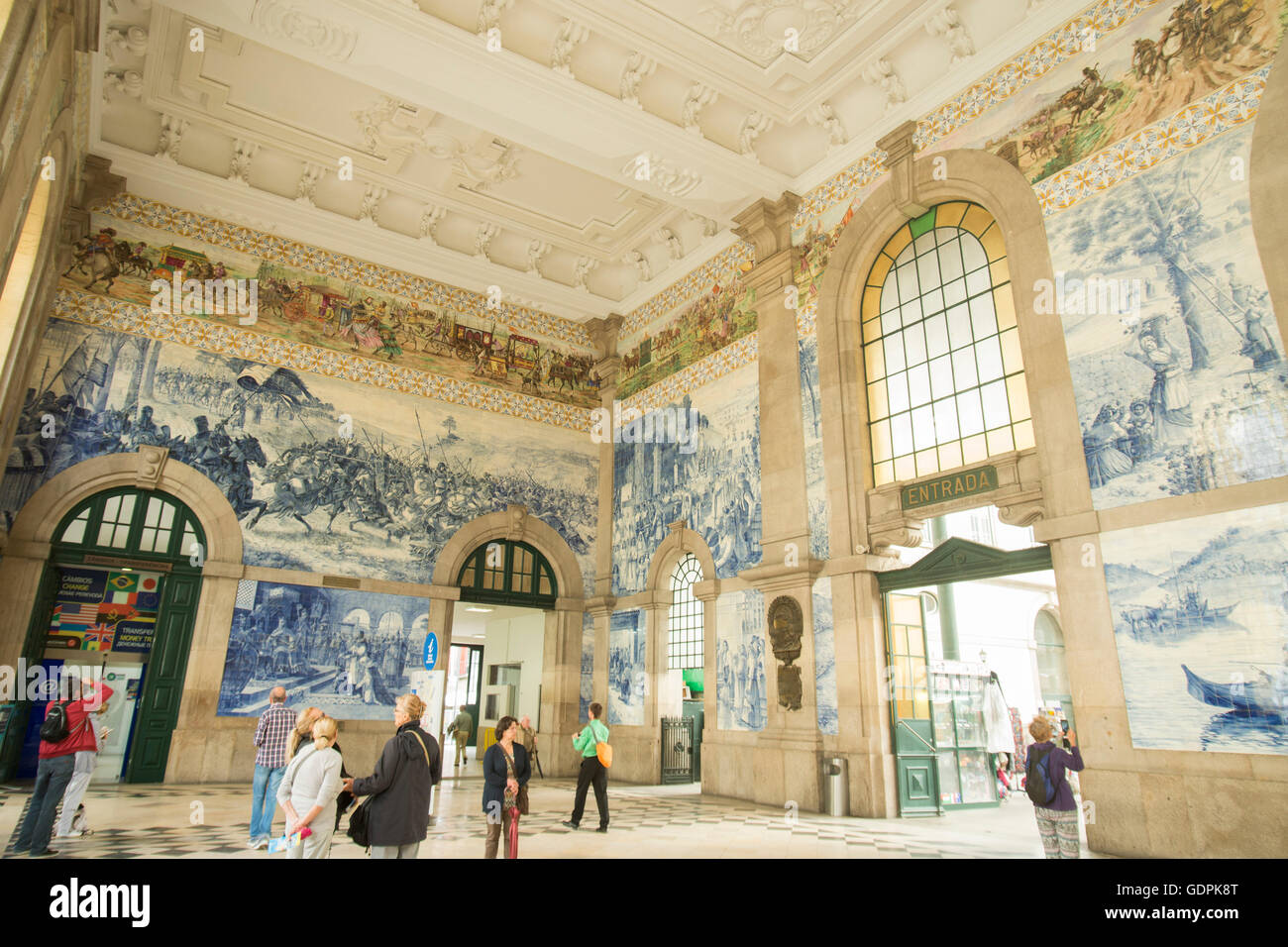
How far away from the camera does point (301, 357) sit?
46.0ft

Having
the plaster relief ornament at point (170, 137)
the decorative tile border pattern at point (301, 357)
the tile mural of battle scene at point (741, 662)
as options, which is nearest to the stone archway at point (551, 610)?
the decorative tile border pattern at point (301, 357)

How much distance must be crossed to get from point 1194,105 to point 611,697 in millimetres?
12727

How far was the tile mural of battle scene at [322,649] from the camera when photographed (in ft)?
40.1

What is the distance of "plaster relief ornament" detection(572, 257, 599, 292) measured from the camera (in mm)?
16156

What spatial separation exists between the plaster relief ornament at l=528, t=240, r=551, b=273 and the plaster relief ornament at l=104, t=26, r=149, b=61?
6.93 metres

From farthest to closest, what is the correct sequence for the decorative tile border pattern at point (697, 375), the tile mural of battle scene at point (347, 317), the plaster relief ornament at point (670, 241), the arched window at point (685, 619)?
the plaster relief ornament at point (670, 241), the arched window at point (685, 619), the decorative tile border pattern at point (697, 375), the tile mural of battle scene at point (347, 317)

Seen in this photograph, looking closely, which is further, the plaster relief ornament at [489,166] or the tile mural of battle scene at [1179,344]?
the plaster relief ornament at [489,166]

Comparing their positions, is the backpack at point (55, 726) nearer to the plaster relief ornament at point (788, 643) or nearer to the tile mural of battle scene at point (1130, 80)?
the plaster relief ornament at point (788, 643)

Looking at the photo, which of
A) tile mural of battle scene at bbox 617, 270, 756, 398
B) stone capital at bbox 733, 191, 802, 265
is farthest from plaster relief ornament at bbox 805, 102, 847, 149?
tile mural of battle scene at bbox 617, 270, 756, 398

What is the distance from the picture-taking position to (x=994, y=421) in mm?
9516

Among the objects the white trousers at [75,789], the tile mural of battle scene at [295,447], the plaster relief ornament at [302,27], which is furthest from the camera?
the tile mural of battle scene at [295,447]

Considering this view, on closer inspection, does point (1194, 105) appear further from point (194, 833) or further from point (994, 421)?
point (194, 833)

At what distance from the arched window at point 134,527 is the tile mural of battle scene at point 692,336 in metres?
8.74

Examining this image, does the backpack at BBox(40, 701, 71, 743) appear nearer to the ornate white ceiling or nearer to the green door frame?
the ornate white ceiling
